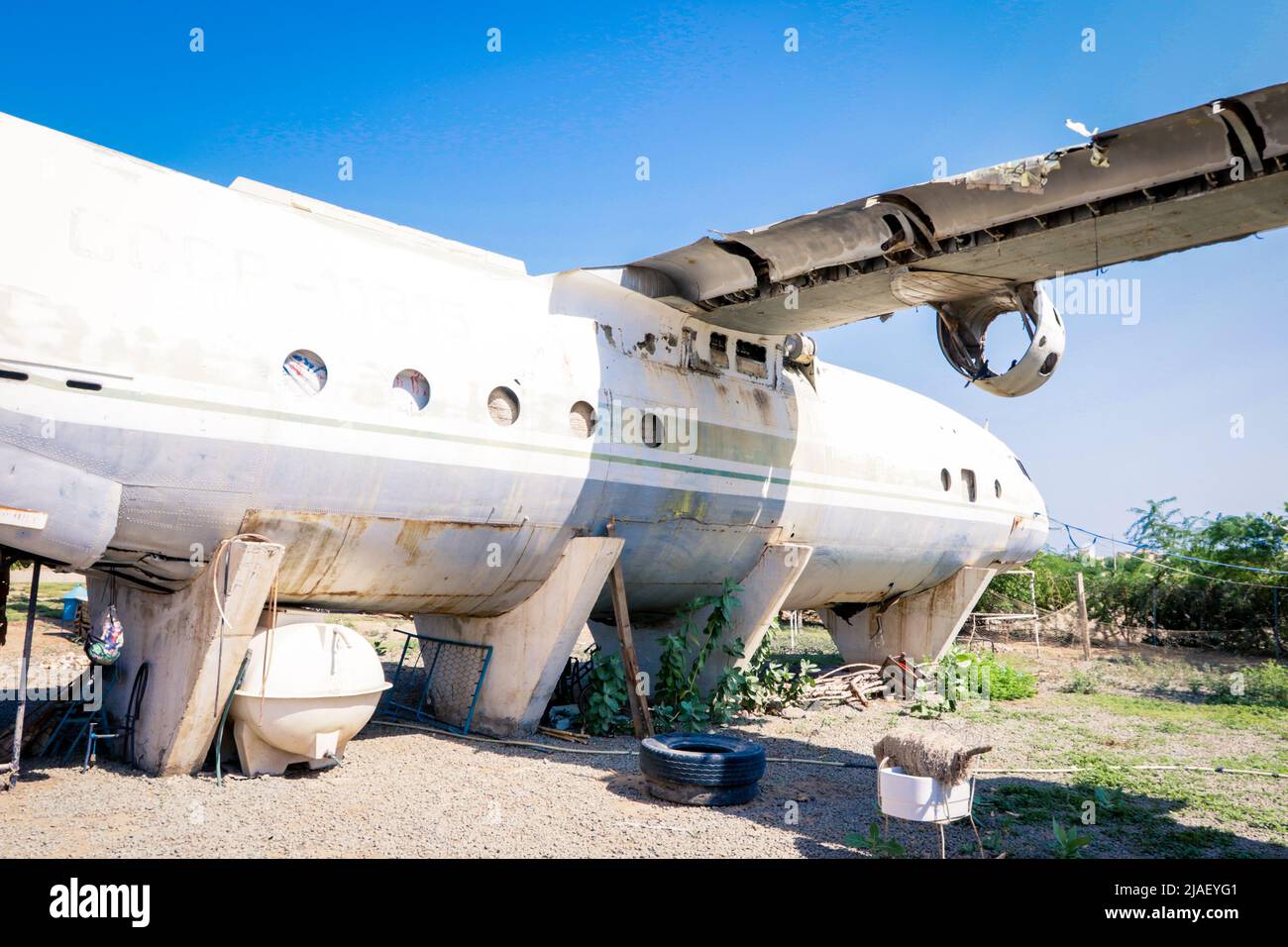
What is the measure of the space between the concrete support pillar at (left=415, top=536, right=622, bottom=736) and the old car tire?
1.93 meters

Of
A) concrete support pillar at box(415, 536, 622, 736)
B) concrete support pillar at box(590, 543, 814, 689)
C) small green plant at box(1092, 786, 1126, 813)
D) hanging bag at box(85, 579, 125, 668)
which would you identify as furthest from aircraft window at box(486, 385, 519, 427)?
small green plant at box(1092, 786, 1126, 813)

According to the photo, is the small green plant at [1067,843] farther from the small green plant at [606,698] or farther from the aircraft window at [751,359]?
the aircraft window at [751,359]

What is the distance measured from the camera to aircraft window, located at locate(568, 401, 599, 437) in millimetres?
10227

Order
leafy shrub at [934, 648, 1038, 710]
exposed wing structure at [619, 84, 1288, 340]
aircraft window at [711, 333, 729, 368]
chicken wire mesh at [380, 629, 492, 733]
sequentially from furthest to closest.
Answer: leafy shrub at [934, 648, 1038, 710] → aircraft window at [711, 333, 729, 368] → chicken wire mesh at [380, 629, 492, 733] → exposed wing structure at [619, 84, 1288, 340]

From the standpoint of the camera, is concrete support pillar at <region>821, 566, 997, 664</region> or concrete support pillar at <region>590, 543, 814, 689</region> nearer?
concrete support pillar at <region>590, 543, 814, 689</region>

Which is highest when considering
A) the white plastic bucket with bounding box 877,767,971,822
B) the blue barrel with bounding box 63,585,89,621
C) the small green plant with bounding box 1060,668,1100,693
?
the blue barrel with bounding box 63,585,89,621

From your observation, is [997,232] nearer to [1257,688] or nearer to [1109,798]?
[1109,798]

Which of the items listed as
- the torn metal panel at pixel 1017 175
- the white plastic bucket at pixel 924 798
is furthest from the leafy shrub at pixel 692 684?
A: the torn metal panel at pixel 1017 175

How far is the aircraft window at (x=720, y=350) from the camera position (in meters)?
12.4

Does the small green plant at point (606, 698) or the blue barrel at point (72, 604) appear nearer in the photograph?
the small green plant at point (606, 698)

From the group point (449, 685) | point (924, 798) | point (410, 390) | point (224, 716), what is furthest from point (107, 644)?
point (924, 798)

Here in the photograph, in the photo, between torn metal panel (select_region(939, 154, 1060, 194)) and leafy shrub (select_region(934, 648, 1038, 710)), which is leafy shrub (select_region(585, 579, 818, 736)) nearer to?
leafy shrub (select_region(934, 648, 1038, 710))

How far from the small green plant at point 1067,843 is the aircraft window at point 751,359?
6947 millimetres

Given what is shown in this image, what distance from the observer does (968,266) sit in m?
10.2
